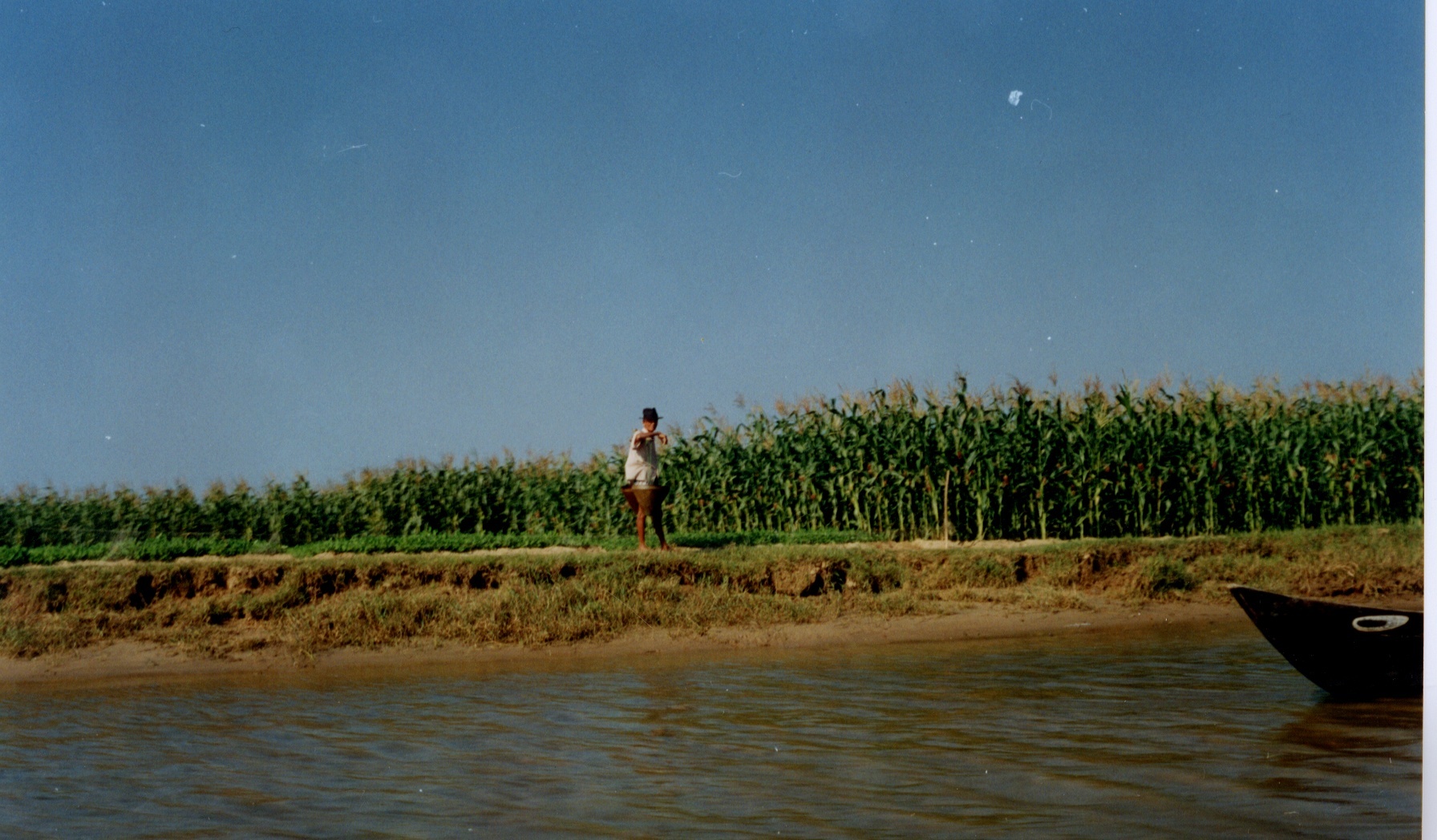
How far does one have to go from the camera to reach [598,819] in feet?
15.3

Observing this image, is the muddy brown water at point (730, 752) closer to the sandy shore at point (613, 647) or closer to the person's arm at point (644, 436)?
the sandy shore at point (613, 647)

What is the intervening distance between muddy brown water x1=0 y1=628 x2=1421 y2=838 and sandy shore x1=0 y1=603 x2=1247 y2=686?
0.67 ft

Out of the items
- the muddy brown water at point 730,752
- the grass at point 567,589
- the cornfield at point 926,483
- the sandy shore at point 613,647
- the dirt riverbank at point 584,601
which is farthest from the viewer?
the cornfield at point 926,483

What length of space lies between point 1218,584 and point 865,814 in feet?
18.5

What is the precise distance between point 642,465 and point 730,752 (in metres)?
3.98

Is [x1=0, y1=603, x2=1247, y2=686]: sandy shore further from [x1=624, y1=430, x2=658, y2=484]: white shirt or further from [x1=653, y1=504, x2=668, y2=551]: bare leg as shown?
Answer: [x1=624, y1=430, x2=658, y2=484]: white shirt

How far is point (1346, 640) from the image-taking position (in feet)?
20.1

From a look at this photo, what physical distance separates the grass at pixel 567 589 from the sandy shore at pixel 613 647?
8cm

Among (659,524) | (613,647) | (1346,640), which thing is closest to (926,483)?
(659,524)

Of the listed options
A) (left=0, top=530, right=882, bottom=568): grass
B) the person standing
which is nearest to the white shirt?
the person standing

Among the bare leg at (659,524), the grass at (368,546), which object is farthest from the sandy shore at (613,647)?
the grass at (368,546)

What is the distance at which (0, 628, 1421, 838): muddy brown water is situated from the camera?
182 inches

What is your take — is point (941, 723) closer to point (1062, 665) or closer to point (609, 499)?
point (1062, 665)

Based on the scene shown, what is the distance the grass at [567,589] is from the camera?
8086 millimetres
